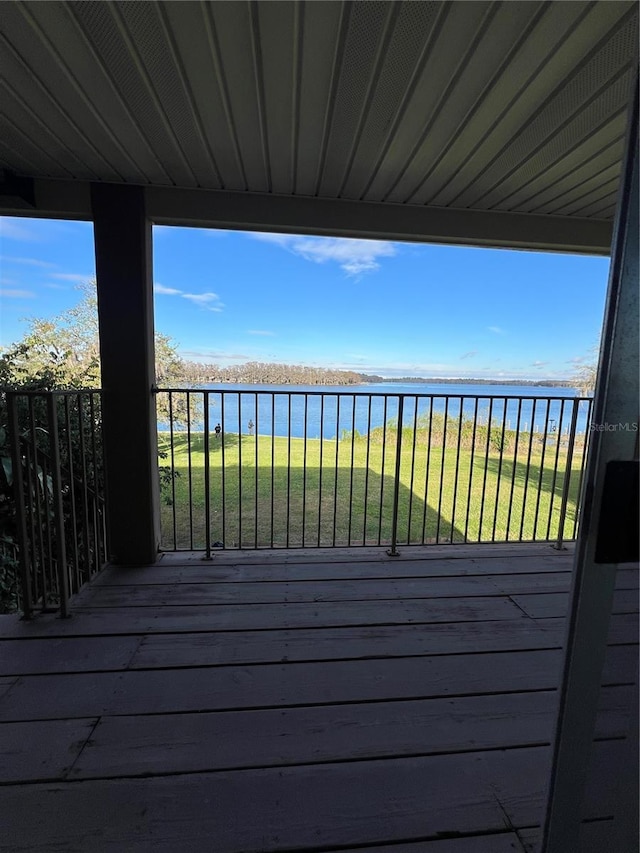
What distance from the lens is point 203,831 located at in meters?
0.96

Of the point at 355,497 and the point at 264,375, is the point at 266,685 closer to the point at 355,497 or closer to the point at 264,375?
the point at 264,375

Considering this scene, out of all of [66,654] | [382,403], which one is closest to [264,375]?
[382,403]

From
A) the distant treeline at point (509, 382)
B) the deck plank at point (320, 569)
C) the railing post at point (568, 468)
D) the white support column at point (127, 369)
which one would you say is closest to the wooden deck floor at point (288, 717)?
the deck plank at point (320, 569)

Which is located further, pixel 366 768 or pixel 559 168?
pixel 559 168

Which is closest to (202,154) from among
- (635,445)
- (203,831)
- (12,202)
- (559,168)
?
(12,202)

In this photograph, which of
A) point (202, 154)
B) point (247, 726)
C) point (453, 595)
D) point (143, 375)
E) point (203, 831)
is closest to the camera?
point (203, 831)

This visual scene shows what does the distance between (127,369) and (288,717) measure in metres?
2.10

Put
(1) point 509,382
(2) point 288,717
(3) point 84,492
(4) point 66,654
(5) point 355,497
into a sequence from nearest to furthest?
(2) point 288,717
(4) point 66,654
(3) point 84,492
(1) point 509,382
(5) point 355,497

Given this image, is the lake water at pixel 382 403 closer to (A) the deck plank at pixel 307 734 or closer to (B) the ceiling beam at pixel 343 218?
(B) the ceiling beam at pixel 343 218

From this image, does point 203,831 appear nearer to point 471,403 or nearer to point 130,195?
point 471,403

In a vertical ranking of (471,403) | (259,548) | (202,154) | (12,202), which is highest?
(202,154)

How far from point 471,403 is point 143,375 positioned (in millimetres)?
2327

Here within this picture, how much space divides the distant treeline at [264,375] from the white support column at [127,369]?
69cm

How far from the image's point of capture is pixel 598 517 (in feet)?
1.70
